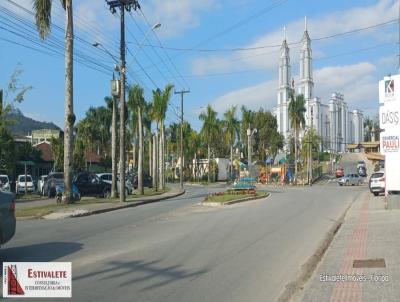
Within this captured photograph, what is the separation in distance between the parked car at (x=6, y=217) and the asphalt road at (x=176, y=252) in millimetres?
619

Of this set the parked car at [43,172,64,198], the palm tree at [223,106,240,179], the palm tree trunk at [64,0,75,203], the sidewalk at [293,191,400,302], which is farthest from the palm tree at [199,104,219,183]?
the sidewalk at [293,191,400,302]

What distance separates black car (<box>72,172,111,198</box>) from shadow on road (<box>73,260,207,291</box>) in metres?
26.2

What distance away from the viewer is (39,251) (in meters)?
12.2

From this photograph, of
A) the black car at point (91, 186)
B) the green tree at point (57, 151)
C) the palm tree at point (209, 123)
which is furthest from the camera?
the palm tree at point (209, 123)

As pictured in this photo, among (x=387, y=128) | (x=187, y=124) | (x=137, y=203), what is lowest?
(x=137, y=203)

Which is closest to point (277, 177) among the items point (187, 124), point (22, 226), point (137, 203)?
point (187, 124)

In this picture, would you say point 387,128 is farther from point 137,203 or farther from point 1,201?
point 1,201

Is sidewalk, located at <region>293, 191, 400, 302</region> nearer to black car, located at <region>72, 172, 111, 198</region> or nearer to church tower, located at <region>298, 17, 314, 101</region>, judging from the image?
black car, located at <region>72, 172, 111, 198</region>

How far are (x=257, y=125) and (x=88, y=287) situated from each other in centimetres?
8711

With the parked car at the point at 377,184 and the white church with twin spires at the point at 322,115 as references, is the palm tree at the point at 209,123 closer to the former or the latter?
the white church with twin spires at the point at 322,115

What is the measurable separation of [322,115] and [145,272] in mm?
93652

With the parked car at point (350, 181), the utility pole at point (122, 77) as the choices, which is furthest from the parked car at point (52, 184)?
the parked car at point (350, 181)

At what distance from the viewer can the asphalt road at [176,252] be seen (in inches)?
341

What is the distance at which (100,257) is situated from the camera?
11.5 meters
